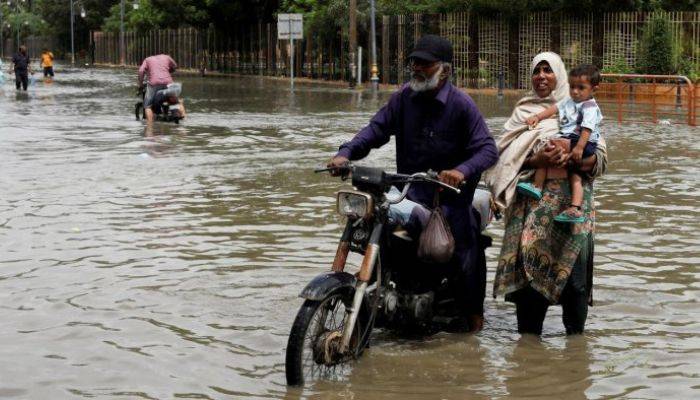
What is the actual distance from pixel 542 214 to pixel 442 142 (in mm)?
693

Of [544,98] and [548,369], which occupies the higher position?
[544,98]

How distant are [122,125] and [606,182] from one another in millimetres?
11834

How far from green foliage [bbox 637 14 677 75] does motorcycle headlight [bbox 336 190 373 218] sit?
2796 centimetres

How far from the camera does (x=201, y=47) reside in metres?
71.8

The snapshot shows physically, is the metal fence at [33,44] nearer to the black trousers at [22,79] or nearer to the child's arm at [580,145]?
the black trousers at [22,79]

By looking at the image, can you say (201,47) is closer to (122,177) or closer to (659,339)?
(122,177)

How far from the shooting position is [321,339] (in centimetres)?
568

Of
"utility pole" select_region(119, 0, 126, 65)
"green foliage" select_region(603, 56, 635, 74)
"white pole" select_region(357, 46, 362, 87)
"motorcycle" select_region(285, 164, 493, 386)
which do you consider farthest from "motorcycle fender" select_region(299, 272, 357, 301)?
"utility pole" select_region(119, 0, 126, 65)

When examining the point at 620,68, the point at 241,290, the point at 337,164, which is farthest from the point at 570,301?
the point at 620,68

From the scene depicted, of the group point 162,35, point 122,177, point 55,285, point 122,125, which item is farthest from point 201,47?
point 55,285

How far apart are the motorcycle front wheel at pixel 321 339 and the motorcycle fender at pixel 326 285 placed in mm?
33

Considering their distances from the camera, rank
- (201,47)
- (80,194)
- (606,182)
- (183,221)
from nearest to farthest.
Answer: (183,221) < (80,194) < (606,182) < (201,47)

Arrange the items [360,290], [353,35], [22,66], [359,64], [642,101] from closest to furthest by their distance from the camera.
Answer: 1. [360,290]
2. [642,101]
3. [22,66]
4. [353,35]
5. [359,64]

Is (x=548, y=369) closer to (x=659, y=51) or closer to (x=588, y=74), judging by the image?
(x=588, y=74)
